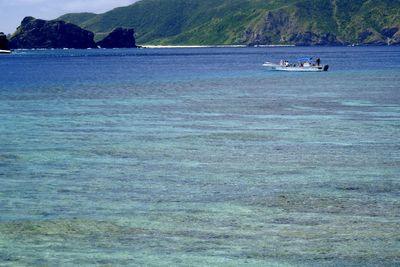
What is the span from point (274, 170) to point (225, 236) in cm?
1147

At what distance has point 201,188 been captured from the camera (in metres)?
32.6

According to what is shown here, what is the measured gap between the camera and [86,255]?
2341 cm

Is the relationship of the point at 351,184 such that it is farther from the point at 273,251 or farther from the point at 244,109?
the point at 244,109

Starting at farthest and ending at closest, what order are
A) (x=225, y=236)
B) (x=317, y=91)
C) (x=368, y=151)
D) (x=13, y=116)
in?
1. (x=317, y=91)
2. (x=13, y=116)
3. (x=368, y=151)
4. (x=225, y=236)

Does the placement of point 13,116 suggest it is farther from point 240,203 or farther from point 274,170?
point 240,203


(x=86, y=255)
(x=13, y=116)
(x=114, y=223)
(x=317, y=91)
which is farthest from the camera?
(x=317, y=91)

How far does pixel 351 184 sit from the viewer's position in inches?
1294

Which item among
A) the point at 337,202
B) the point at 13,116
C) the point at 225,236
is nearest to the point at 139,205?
the point at 225,236

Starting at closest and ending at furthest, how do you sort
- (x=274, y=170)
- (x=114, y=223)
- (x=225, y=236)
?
(x=225, y=236)
(x=114, y=223)
(x=274, y=170)

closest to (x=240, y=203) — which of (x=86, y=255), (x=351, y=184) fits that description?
(x=351, y=184)

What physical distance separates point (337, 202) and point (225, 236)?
6.06 m

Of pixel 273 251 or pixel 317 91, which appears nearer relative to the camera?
pixel 273 251

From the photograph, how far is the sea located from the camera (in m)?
23.9

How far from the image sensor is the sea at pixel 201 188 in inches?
939
